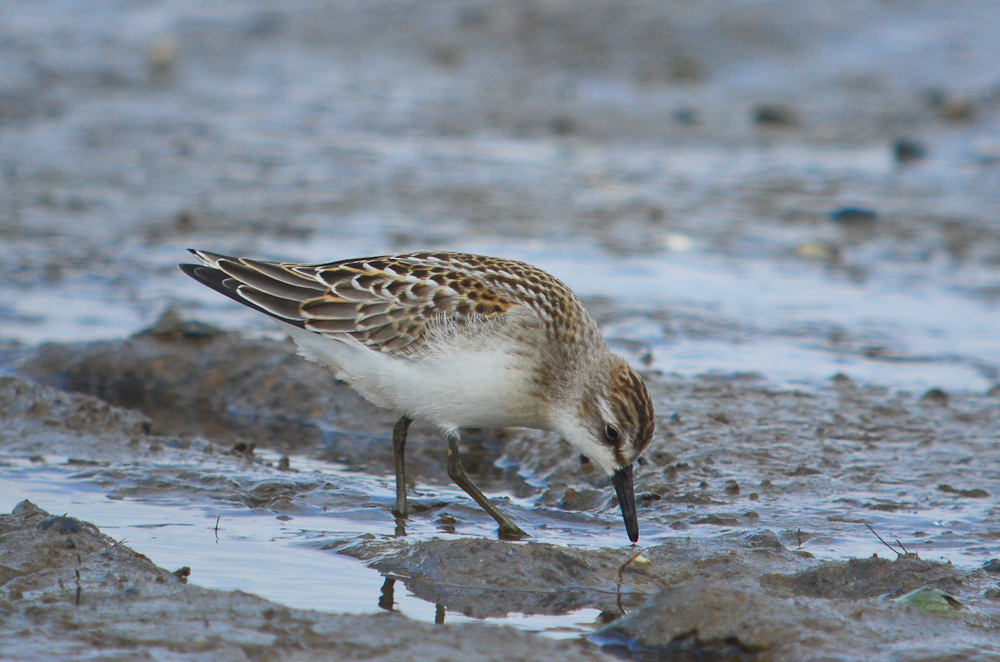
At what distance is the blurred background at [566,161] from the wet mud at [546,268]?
0.06 meters

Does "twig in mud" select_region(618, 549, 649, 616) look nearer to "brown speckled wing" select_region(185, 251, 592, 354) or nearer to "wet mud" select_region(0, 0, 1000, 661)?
"wet mud" select_region(0, 0, 1000, 661)

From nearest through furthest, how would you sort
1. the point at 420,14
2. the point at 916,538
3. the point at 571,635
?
the point at 571,635
the point at 916,538
the point at 420,14

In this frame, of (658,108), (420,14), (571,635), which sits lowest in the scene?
(571,635)

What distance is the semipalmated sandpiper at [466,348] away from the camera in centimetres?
570

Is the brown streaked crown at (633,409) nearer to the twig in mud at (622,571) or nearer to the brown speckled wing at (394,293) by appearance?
the brown speckled wing at (394,293)

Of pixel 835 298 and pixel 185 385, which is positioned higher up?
pixel 835 298

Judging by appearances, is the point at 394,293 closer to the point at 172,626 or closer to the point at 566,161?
the point at 172,626

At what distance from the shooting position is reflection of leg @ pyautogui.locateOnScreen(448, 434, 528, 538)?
5.70 m

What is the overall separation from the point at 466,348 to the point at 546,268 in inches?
183

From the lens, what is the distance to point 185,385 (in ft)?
26.1

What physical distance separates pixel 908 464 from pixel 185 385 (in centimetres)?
446

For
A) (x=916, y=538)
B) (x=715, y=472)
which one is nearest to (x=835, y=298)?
(x=715, y=472)

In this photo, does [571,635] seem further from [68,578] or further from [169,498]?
[169,498]

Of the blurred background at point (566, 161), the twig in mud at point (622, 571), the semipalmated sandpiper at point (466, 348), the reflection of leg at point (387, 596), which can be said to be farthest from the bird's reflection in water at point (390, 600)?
the blurred background at point (566, 161)
